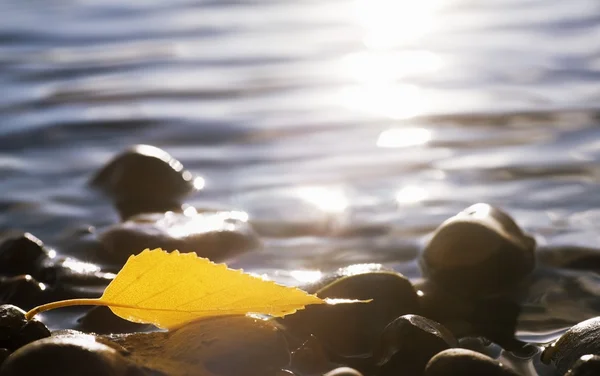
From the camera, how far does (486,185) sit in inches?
130

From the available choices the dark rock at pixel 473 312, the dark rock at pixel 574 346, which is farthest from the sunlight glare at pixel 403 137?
the dark rock at pixel 574 346

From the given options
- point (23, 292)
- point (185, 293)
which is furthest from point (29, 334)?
point (23, 292)

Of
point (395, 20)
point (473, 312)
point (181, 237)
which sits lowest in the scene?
point (473, 312)

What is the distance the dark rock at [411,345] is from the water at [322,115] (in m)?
0.36

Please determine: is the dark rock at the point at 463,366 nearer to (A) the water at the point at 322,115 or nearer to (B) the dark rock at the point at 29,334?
(A) the water at the point at 322,115

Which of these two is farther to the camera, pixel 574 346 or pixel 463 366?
pixel 574 346

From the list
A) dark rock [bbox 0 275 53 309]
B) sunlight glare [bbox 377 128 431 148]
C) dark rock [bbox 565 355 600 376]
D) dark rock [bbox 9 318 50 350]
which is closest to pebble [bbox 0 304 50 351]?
dark rock [bbox 9 318 50 350]

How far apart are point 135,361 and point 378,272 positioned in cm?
63

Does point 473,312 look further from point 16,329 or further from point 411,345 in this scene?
point 16,329

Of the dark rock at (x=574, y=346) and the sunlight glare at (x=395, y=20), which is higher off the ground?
the sunlight glare at (x=395, y=20)

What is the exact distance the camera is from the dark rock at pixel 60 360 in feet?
5.87

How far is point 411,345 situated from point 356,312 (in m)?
0.22

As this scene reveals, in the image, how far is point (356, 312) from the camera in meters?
2.22

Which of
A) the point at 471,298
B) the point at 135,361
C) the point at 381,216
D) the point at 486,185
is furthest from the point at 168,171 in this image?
the point at 135,361
